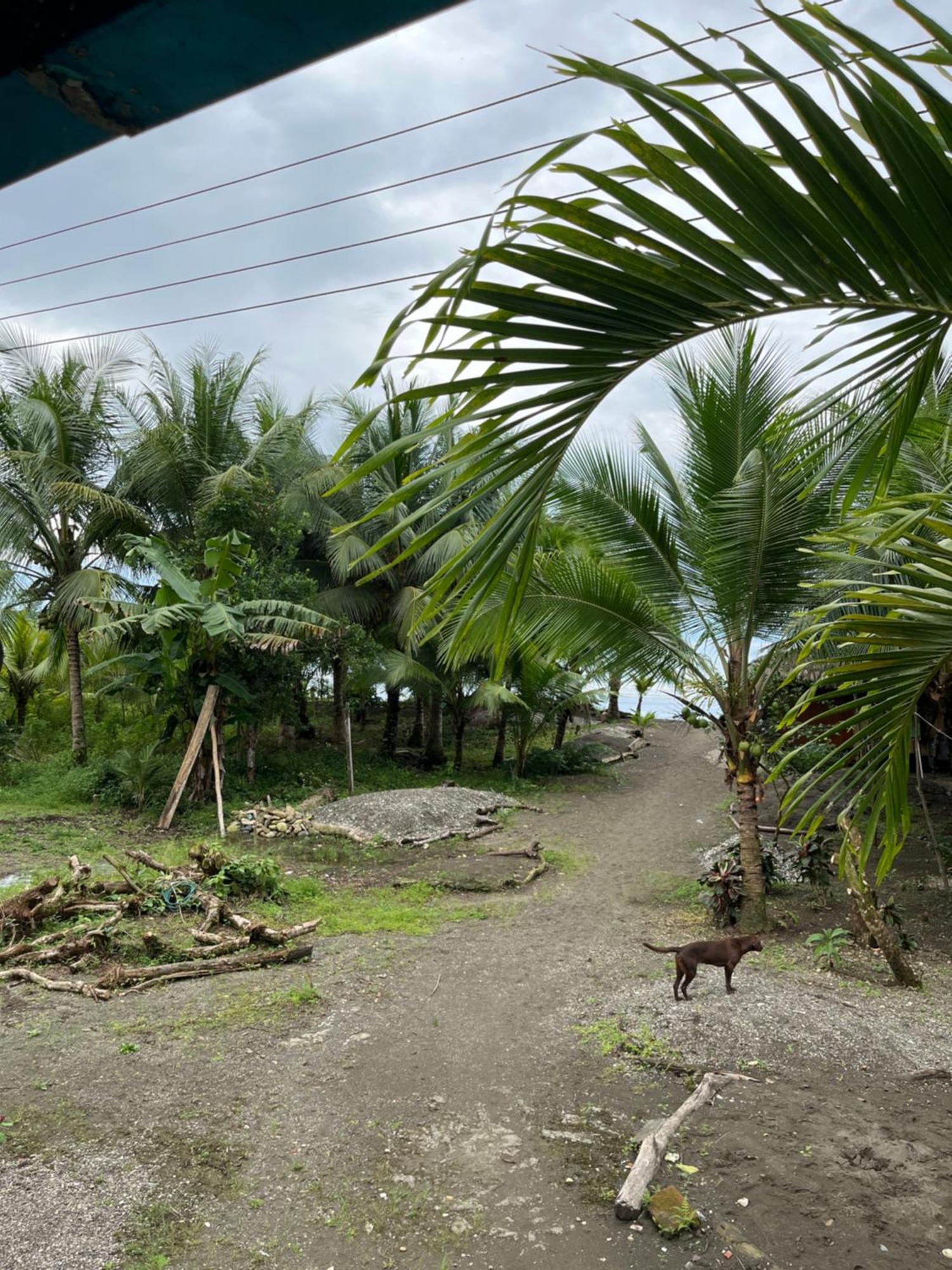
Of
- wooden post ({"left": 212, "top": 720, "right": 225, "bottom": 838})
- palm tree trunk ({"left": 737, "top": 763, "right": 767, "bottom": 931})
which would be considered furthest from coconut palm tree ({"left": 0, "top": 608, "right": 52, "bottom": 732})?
palm tree trunk ({"left": 737, "top": 763, "right": 767, "bottom": 931})

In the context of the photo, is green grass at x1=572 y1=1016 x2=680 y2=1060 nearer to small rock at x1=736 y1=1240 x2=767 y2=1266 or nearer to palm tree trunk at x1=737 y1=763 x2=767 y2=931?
small rock at x1=736 y1=1240 x2=767 y2=1266

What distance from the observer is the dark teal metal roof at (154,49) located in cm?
88

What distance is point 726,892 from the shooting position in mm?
7957

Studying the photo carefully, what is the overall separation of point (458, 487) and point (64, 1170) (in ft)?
12.8

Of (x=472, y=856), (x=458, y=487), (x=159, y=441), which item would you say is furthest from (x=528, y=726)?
(x=458, y=487)

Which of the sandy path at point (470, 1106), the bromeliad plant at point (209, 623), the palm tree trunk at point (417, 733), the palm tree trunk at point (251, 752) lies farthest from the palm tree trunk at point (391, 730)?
the sandy path at point (470, 1106)

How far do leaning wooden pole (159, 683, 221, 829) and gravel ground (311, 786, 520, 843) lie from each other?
6.80 ft

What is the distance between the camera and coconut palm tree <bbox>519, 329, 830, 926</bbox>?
701 centimetres

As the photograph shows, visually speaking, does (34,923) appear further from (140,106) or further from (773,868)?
(140,106)

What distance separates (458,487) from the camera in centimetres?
168

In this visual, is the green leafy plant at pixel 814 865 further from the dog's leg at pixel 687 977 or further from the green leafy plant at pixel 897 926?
the dog's leg at pixel 687 977

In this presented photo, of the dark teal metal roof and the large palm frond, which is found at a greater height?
the dark teal metal roof

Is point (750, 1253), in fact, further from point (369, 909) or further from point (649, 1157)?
point (369, 909)

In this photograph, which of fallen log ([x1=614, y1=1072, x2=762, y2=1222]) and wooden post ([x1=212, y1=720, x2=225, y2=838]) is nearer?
fallen log ([x1=614, y1=1072, x2=762, y2=1222])
